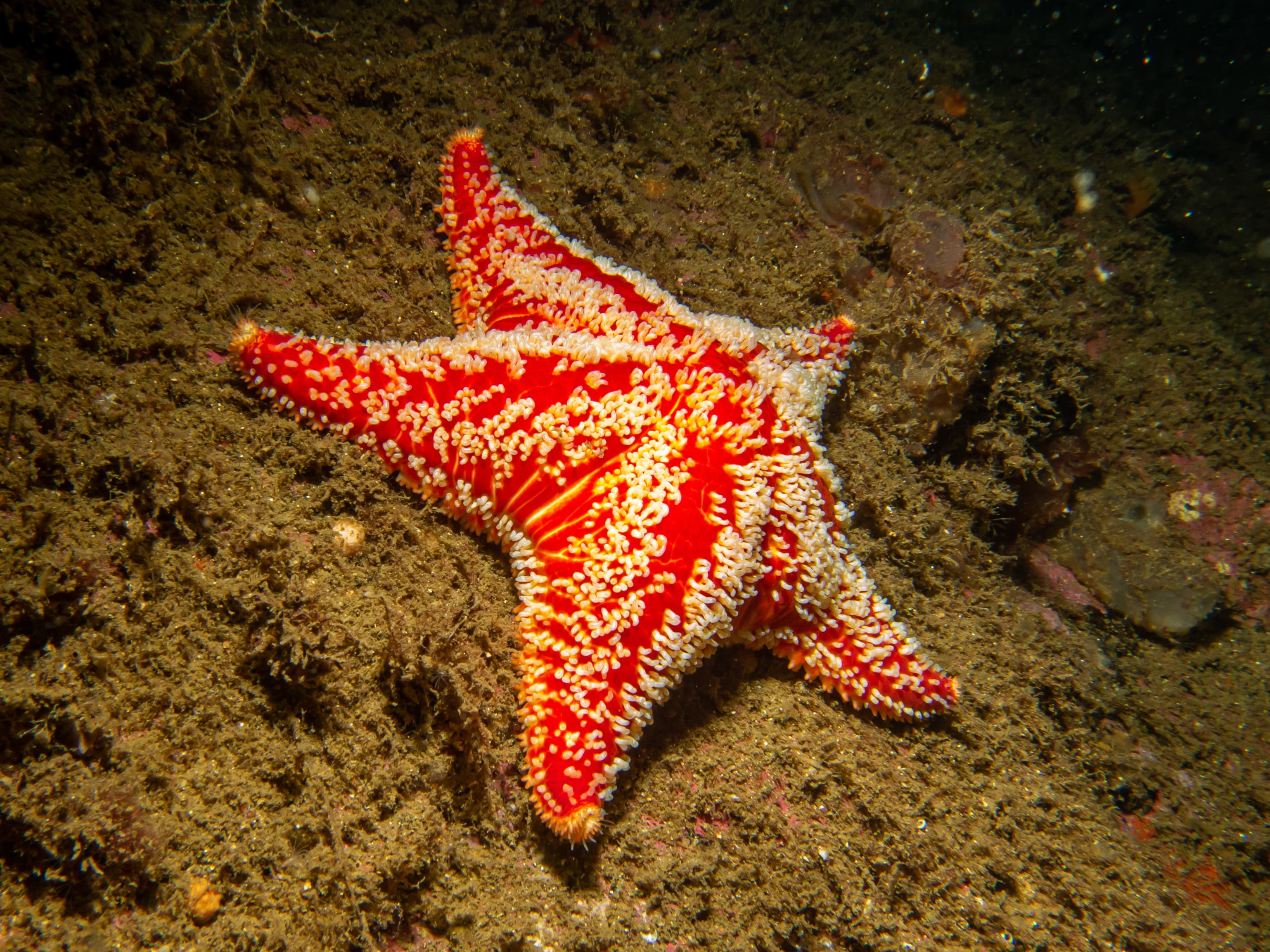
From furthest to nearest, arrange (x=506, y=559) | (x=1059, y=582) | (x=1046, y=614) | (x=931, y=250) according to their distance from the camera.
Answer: (x=1059, y=582) < (x=1046, y=614) < (x=931, y=250) < (x=506, y=559)

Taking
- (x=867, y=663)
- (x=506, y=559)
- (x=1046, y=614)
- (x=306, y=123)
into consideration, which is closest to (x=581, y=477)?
(x=506, y=559)

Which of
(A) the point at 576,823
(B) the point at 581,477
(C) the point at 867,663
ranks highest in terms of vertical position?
(B) the point at 581,477

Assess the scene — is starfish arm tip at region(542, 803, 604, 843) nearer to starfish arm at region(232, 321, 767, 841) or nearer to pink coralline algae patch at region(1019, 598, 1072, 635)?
starfish arm at region(232, 321, 767, 841)

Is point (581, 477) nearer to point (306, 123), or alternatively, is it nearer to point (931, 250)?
point (306, 123)

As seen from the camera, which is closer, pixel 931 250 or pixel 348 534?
pixel 348 534

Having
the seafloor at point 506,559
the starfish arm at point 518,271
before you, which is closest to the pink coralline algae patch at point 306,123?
the seafloor at point 506,559

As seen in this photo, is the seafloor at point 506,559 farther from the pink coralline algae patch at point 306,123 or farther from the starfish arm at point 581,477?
the starfish arm at point 581,477

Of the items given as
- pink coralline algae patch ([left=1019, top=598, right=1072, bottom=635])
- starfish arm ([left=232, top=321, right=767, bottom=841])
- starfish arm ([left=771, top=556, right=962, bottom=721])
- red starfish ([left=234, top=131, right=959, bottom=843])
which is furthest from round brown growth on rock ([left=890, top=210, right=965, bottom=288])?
pink coralline algae patch ([left=1019, top=598, right=1072, bottom=635])
